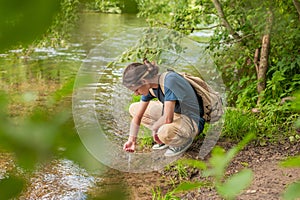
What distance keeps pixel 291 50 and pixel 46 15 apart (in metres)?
4.06

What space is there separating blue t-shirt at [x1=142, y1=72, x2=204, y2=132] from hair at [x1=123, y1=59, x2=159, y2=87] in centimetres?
11

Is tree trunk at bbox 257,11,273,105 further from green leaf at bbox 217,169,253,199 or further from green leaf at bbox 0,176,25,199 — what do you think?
green leaf at bbox 0,176,25,199

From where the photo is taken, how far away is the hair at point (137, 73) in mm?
3197

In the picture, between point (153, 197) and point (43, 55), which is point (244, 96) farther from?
point (43, 55)

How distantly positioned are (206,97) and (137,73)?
0.56 meters

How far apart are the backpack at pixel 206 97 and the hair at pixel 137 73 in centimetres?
8

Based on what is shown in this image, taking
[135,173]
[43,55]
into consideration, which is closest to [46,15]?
[135,173]

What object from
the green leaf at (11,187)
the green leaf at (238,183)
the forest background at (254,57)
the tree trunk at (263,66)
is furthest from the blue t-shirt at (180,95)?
the green leaf at (11,187)

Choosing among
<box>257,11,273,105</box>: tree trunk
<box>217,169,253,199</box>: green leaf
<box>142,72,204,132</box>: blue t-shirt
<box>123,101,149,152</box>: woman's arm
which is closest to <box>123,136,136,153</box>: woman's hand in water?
<box>123,101,149,152</box>: woman's arm

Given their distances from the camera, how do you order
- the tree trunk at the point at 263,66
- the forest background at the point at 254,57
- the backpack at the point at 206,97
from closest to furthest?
the backpack at the point at 206,97, the forest background at the point at 254,57, the tree trunk at the point at 263,66

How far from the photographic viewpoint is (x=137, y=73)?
3232mm

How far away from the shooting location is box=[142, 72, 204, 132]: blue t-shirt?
3.25m

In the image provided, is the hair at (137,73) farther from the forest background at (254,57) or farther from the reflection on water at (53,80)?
the forest background at (254,57)

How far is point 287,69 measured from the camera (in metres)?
4.09
